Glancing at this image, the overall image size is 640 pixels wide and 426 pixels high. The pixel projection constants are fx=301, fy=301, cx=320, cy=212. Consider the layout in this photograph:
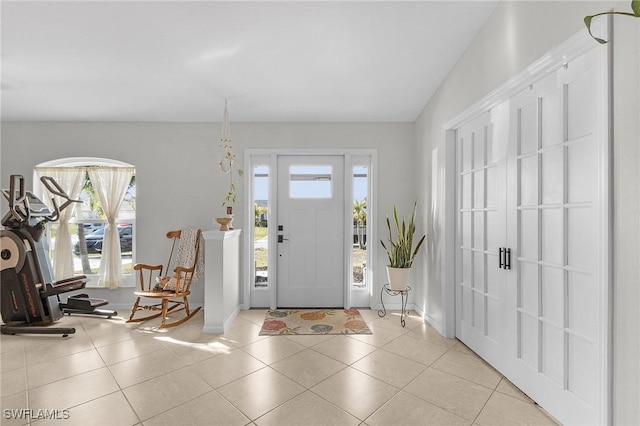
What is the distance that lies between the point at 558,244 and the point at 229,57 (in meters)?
2.83

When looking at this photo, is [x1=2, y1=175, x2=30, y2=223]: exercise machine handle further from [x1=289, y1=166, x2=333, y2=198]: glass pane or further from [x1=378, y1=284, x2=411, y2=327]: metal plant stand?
[x1=378, y1=284, x2=411, y2=327]: metal plant stand

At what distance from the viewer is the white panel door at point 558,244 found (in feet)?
5.05

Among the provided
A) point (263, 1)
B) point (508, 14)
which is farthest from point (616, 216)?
point (263, 1)

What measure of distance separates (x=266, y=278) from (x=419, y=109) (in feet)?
9.72

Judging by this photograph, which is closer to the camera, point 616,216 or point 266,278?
point 616,216

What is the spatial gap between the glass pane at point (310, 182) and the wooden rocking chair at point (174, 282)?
137cm

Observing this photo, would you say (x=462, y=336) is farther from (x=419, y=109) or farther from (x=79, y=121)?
(x=79, y=121)

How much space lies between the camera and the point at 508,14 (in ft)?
6.75

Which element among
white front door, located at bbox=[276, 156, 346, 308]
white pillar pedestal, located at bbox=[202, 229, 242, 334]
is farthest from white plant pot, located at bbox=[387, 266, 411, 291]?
white pillar pedestal, located at bbox=[202, 229, 242, 334]

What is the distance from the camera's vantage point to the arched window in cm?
408

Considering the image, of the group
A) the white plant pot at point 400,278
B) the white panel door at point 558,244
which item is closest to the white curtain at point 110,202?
the white plant pot at point 400,278

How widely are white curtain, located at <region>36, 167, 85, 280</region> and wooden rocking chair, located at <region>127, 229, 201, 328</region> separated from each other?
1157 mm

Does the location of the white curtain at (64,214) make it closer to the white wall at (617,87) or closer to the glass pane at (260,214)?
the glass pane at (260,214)

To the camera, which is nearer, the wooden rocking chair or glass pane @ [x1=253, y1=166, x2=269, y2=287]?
the wooden rocking chair
